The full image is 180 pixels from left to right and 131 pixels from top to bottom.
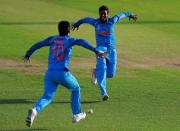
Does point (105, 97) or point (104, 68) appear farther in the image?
point (104, 68)

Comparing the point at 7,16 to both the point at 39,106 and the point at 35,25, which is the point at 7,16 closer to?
the point at 35,25

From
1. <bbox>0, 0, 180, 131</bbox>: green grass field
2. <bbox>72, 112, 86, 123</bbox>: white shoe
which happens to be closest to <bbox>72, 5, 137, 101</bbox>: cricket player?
<bbox>0, 0, 180, 131</bbox>: green grass field

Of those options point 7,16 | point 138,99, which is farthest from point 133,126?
point 7,16

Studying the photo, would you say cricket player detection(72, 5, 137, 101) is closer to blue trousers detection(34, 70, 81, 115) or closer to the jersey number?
blue trousers detection(34, 70, 81, 115)

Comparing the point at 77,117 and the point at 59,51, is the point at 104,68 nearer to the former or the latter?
the point at 77,117

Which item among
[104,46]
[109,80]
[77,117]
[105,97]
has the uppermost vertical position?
[104,46]

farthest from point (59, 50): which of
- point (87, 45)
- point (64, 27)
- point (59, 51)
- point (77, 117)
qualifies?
point (77, 117)

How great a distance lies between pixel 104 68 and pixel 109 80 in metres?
2.55

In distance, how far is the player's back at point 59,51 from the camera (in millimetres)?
11884

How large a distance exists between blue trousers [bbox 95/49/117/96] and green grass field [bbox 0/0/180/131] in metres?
0.38

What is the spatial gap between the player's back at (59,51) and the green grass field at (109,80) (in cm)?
116

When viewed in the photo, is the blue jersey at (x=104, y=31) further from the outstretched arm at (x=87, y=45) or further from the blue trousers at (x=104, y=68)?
the outstretched arm at (x=87, y=45)

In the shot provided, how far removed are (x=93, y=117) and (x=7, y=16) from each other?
18.2 metres

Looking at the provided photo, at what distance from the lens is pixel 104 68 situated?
15.0 meters
